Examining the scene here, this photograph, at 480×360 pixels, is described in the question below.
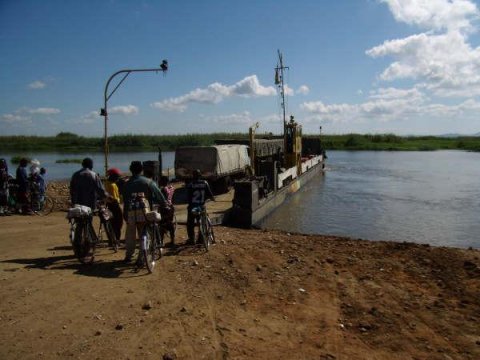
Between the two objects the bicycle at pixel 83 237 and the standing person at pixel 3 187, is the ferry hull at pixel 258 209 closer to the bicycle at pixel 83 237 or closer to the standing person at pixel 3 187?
the bicycle at pixel 83 237

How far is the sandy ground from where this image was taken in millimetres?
4766

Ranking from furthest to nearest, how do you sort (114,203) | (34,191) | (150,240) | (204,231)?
(34,191) < (114,203) < (204,231) < (150,240)

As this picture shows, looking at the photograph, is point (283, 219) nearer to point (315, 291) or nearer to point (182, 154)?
point (182, 154)

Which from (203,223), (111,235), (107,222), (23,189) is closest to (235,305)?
(203,223)

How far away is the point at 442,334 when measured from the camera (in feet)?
18.3

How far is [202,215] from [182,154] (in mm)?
9835

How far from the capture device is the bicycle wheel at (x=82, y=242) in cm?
720

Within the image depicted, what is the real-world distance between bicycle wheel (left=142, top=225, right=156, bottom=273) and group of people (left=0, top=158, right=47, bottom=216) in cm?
690

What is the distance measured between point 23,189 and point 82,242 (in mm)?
6432

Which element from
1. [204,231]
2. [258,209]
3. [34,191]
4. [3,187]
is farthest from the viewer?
[258,209]

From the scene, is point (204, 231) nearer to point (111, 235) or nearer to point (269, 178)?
point (111, 235)

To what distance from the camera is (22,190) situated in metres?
12.5

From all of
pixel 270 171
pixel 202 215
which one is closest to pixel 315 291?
pixel 202 215

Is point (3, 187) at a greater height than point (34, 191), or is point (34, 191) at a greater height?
point (3, 187)
